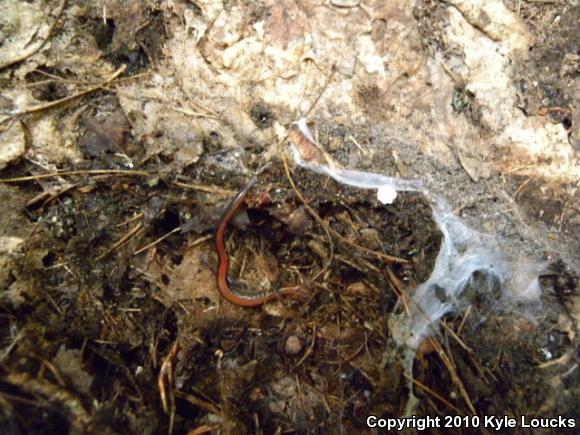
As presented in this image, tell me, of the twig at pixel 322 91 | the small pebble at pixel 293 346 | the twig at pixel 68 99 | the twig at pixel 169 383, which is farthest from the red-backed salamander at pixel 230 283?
the twig at pixel 68 99

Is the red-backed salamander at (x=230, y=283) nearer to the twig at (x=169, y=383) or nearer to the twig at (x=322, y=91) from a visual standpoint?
the twig at (x=169, y=383)

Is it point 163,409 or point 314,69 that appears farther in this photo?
point 314,69

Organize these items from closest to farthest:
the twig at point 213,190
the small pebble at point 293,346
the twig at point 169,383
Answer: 1. the twig at point 169,383
2. the twig at point 213,190
3. the small pebble at point 293,346

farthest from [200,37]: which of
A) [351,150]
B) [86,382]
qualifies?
[86,382]

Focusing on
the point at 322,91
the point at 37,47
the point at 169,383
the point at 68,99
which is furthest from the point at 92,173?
the point at 322,91

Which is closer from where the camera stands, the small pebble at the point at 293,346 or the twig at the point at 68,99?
the twig at the point at 68,99

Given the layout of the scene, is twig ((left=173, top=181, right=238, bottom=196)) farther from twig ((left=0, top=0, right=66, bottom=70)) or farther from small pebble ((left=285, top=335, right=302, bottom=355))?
twig ((left=0, top=0, right=66, bottom=70))

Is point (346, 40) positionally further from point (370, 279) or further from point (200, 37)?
point (370, 279)

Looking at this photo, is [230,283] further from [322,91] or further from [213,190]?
[322,91]
